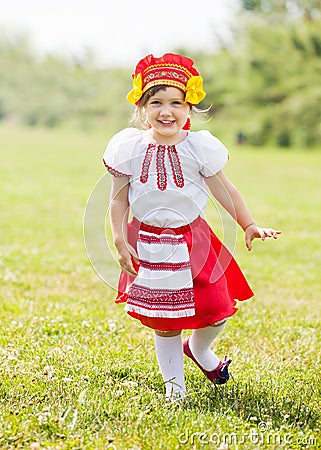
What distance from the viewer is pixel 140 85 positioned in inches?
138

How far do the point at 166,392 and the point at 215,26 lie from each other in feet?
123

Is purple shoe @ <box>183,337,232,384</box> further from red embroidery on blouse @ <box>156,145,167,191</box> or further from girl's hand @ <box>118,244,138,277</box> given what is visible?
red embroidery on blouse @ <box>156,145,167,191</box>

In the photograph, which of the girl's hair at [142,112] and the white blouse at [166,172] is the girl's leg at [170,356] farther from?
the girl's hair at [142,112]

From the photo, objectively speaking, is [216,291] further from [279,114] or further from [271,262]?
[279,114]

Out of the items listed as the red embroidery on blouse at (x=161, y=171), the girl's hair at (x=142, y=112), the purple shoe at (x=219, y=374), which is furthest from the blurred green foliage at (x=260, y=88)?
the red embroidery on blouse at (x=161, y=171)

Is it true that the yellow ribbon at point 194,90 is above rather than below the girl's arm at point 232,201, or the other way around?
above

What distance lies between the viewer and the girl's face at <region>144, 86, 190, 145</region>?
3.47 meters

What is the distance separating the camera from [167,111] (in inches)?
136

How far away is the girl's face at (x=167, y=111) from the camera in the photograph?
3.47 m

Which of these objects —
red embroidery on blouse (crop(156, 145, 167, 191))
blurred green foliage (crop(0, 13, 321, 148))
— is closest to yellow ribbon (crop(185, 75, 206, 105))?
red embroidery on blouse (crop(156, 145, 167, 191))

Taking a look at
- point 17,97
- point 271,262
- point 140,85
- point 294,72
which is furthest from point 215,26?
point 140,85

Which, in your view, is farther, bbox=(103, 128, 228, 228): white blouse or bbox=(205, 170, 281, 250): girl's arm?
bbox=(205, 170, 281, 250): girl's arm

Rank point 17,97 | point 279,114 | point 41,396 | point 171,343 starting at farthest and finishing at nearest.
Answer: point 17,97
point 279,114
point 171,343
point 41,396

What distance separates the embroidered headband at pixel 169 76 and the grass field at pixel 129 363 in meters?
0.88
